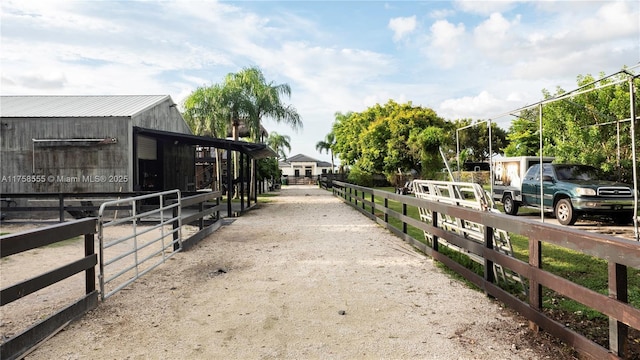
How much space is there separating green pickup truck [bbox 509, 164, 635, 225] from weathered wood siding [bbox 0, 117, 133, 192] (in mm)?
14285

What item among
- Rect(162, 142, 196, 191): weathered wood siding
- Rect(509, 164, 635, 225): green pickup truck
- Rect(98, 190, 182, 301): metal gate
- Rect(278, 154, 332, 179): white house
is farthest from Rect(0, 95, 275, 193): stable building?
Result: Rect(278, 154, 332, 179): white house

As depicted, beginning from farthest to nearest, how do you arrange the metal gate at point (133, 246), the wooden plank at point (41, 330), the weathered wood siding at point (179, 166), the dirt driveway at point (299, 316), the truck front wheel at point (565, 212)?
the weathered wood siding at point (179, 166), the truck front wheel at point (565, 212), the metal gate at point (133, 246), the dirt driveway at point (299, 316), the wooden plank at point (41, 330)

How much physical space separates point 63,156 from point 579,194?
1736cm

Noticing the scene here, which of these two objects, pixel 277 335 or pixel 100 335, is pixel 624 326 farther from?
pixel 100 335

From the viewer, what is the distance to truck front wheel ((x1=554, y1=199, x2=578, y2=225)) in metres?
11.3

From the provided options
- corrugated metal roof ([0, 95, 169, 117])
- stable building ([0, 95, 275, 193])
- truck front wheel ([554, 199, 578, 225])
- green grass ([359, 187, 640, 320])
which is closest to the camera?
green grass ([359, 187, 640, 320])

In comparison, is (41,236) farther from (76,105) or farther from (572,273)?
(76,105)

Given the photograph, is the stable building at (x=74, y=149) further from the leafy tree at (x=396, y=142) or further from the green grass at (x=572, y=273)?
the leafy tree at (x=396, y=142)

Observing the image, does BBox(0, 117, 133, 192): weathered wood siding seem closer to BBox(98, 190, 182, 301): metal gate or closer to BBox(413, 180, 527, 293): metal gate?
BBox(98, 190, 182, 301): metal gate

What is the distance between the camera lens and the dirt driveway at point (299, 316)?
136 inches

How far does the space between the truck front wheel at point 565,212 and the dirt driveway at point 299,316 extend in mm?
6407

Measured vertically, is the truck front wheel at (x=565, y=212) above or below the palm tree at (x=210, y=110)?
below

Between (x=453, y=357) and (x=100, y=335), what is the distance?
2.99m

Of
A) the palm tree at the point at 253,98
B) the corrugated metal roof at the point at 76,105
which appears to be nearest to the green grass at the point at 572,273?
the corrugated metal roof at the point at 76,105
